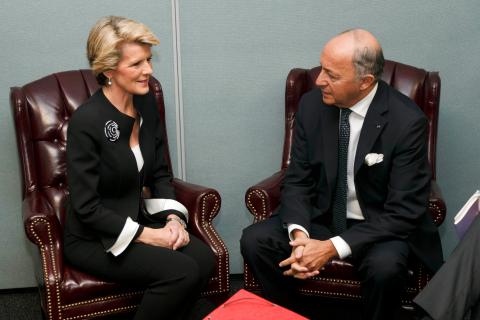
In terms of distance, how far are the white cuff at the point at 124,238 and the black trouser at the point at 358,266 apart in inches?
20.4

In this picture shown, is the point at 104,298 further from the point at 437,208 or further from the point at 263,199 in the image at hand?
the point at 437,208

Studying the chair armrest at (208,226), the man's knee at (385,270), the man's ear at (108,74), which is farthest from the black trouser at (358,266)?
the man's ear at (108,74)

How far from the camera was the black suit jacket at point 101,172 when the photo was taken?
248 cm

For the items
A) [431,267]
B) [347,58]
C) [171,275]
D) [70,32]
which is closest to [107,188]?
[171,275]

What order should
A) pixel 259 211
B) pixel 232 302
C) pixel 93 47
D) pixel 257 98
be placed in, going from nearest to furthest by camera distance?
pixel 232 302
pixel 93 47
pixel 259 211
pixel 257 98

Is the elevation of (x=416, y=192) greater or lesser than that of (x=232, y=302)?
greater

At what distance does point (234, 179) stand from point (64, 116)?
1.00 meters

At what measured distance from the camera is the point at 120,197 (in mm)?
2645

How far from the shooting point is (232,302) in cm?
213

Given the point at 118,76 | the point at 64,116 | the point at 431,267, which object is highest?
the point at 118,76

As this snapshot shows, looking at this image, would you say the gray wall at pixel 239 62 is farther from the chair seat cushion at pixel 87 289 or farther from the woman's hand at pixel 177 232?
the chair seat cushion at pixel 87 289

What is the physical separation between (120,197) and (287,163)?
3.11 ft

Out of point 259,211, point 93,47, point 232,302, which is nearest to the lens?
point 232,302

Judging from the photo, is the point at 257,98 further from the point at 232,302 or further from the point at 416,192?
the point at 232,302
